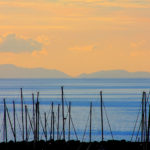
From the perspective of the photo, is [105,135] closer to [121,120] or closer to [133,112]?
[121,120]

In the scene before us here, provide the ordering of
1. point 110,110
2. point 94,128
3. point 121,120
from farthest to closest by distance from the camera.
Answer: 1. point 110,110
2. point 121,120
3. point 94,128

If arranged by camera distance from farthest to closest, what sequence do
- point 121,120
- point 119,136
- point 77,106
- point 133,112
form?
point 77,106
point 133,112
point 121,120
point 119,136
